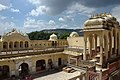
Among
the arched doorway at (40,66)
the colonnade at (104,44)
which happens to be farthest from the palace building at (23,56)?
the colonnade at (104,44)

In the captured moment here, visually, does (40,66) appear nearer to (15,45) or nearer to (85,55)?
(15,45)

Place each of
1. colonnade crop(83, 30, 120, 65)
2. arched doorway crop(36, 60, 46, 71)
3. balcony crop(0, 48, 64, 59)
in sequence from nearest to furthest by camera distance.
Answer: colonnade crop(83, 30, 120, 65) → balcony crop(0, 48, 64, 59) → arched doorway crop(36, 60, 46, 71)

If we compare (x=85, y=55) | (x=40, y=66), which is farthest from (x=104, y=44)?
(x=40, y=66)

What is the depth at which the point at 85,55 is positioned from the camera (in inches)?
700

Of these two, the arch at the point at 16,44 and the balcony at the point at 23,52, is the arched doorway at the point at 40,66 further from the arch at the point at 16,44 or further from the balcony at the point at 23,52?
the arch at the point at 16,44

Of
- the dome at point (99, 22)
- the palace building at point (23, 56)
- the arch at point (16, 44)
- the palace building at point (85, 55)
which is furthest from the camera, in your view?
the arch at point (16, 44)

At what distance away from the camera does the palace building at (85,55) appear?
49.8 ft

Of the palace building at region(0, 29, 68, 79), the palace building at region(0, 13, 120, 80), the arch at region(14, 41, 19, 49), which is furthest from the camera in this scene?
the arch at region(14, 41, 19, 49)

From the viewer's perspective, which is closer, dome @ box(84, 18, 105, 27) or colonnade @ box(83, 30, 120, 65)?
colonnade @ box(83, 30, 120, 65)

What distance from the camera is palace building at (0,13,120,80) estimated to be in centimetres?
1518

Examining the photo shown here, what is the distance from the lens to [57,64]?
23.3 metres

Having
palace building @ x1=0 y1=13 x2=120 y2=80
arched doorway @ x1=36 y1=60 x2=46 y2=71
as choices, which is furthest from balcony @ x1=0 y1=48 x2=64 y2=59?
arched doorway @ x1=36 y1=60 x2=46 y2=71

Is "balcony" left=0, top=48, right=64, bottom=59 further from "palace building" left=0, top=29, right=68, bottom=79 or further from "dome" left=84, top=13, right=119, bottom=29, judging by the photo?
"dome" left=84, top=13, right=119, bottom=29

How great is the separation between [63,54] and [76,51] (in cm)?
366
